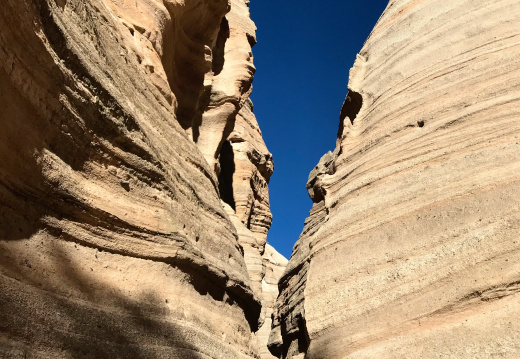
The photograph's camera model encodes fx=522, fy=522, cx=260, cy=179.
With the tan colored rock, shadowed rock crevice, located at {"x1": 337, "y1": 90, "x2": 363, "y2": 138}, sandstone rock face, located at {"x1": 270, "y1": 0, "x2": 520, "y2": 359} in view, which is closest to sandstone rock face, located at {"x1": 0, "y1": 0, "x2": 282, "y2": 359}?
sandstone rock face, located at {"x1": 270, "y1": 0, "x2": 520, "y2": 359}

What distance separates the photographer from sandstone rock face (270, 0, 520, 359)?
5863 mm

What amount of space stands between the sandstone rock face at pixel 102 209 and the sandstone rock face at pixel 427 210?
1.59 metres

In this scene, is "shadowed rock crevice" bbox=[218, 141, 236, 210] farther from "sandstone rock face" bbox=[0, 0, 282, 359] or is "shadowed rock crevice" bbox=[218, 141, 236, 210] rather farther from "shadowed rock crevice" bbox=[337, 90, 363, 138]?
"sandstone rock face" bbox=[0, 0, 282, 359]

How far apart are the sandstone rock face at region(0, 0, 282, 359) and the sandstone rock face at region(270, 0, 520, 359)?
5.21 ft

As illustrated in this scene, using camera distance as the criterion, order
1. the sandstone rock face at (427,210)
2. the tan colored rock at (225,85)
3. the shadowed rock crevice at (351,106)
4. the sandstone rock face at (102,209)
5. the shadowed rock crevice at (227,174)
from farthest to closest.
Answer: the shadowed rock crevice at (227,174) < the tan colored rock at (225,85) < the shadowed rock crevice at (351,106) < the sandstone rock face at (427,210) < the sandstone rock face at (102,209)

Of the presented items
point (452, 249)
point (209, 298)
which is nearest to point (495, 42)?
point (452, 249)

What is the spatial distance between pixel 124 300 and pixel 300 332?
4.80 meters

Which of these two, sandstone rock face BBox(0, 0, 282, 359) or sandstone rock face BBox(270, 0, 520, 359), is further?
sandstone rock face BBox(270, 0, 520, 359)

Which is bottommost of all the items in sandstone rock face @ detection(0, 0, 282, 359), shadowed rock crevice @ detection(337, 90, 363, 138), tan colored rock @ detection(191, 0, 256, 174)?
sandstone rock face @ detection(0, 0, 282, 359)

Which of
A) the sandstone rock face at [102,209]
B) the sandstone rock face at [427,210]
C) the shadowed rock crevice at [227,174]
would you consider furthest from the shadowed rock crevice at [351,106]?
the shadowed rock crevice at [227,174]

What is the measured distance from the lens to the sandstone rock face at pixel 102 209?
4.26 m

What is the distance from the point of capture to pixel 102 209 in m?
5.35

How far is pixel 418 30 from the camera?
1029 cm

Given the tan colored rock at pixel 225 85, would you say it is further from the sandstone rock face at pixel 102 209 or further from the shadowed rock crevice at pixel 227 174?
the sandstone rock face at pixel 102 209
